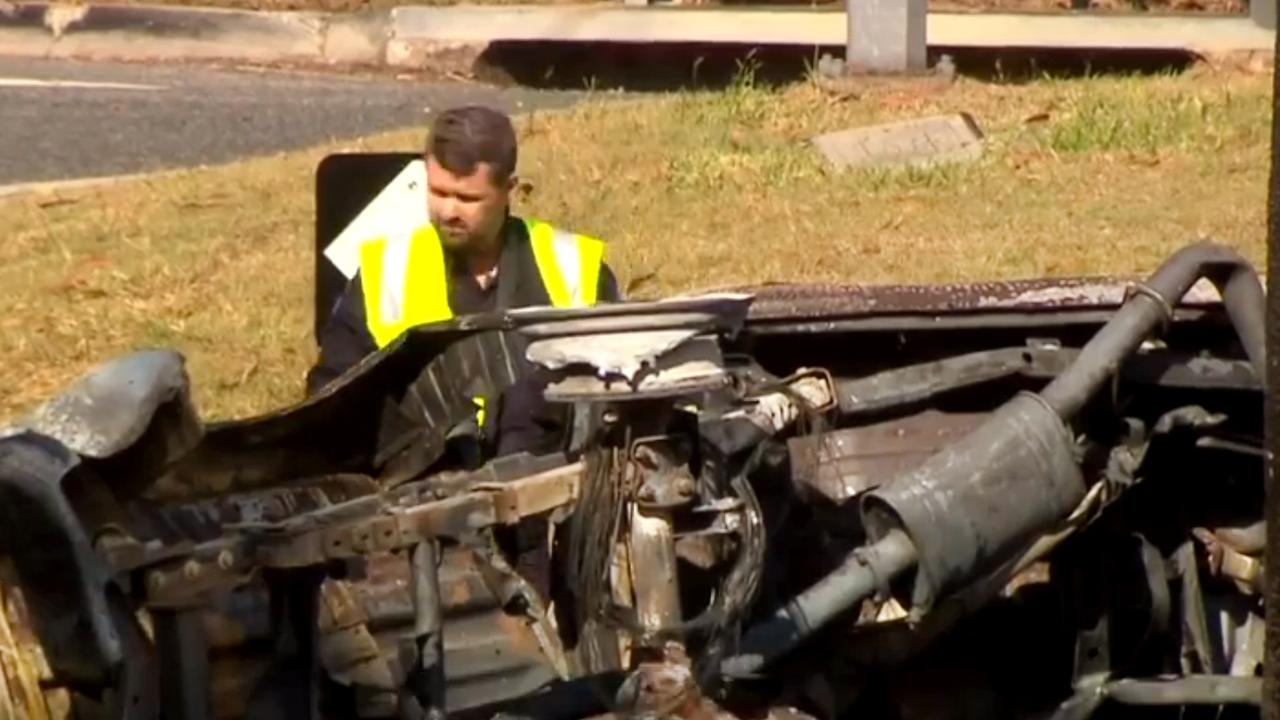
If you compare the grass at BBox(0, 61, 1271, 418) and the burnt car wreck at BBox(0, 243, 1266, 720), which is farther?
the grass at BBox(0, 61, 1271, 418)

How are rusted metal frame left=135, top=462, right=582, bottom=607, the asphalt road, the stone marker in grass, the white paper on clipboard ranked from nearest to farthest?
rusted metal frame left=135, top=462, right=582, bottom=607, the white paper on clipboard, the stone marker in grass, the asphalt road

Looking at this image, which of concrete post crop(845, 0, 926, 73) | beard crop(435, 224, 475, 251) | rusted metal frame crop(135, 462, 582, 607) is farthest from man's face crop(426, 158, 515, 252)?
concrete post crop(845, 0, 926, 73)

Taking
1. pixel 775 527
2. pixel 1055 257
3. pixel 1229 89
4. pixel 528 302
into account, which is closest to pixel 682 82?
pixel 1229 89

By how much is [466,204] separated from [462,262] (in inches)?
6.3

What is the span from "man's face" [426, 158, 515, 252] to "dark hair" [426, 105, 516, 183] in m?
0.01

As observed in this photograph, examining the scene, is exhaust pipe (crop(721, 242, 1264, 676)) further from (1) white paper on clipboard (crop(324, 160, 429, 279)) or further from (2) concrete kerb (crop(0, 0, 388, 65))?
(2) concrete kerb (crop(0, 0, 388, 65))

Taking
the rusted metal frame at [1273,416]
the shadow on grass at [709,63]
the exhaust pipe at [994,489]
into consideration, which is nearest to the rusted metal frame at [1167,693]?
the exhaust pipe at [994,489]

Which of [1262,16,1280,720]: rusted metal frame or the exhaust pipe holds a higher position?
[1262,16,1280,720]: rusted metal frame

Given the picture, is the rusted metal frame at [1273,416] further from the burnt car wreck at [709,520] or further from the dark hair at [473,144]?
the dark hair at [473,144]

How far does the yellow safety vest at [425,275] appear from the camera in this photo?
5.42 m

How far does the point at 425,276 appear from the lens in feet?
18.0

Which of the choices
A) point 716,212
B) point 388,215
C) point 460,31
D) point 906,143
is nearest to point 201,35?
point 460,31

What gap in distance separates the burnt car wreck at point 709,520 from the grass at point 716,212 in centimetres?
282

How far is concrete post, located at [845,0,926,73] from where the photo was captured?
34.1ft
